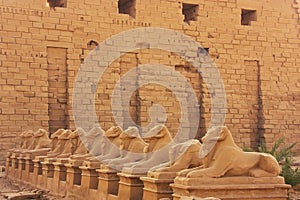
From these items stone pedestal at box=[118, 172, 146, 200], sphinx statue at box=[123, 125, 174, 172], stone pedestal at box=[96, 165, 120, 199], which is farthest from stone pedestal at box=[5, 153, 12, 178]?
stone pedestal at box=[118, 172, 146, 200]

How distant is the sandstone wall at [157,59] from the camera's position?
48.8 feet

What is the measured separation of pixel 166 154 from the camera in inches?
284

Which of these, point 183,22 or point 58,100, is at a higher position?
point 183,22

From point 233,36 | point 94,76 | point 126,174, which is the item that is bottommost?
point 126,174

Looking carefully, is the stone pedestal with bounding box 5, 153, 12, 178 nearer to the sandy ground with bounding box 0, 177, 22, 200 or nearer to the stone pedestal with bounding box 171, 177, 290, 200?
the sandy ground with bounding box 0, 177, 22, 200

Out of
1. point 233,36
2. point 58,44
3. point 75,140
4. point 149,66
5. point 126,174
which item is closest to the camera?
point 126,174

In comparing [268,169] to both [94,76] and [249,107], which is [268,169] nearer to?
[94,76]

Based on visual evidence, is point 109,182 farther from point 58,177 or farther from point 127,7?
point 127,7

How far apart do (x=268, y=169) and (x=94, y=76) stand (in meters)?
9.91

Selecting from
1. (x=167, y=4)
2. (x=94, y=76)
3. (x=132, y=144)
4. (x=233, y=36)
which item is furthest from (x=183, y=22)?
(x=132, y=144)

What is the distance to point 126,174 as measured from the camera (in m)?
7.21

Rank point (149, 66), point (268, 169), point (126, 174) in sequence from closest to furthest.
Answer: point (268, 169)
point (126, 174)
point (149, 66)

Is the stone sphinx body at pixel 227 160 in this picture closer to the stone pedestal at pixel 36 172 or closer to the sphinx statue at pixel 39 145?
the stone pedestal at pixel 36 172

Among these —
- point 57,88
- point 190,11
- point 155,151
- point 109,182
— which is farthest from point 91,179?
point 190,11
